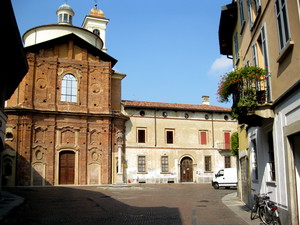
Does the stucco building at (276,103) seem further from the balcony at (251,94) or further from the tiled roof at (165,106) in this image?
the tiled roof at (165,106)

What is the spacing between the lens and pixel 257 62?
11320mm

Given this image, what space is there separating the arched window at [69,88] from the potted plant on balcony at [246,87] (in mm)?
26208

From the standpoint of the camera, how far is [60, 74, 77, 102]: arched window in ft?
114

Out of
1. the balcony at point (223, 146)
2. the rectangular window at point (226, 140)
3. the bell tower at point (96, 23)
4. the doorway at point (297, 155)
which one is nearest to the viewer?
the doorway at point (297, 155)

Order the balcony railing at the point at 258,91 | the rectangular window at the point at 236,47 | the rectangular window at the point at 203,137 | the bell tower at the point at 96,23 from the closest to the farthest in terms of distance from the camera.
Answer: the balcony railing at the point at 258,91 < the rectangular window at the point at 236,47 < the rectangular window at the point at 203,137 < the bell tower at the point at 96,23

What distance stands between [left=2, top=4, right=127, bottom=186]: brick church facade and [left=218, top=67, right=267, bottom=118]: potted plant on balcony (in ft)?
82.5

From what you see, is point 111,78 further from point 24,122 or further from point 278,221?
point 278,221

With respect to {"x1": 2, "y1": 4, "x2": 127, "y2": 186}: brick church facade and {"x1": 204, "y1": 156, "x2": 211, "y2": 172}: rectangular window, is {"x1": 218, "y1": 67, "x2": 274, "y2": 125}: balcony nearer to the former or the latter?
{"x1": 2, "y1": 4, "x2": 127, "y2": 186}: brick church facade

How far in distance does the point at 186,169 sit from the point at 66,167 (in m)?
14.4

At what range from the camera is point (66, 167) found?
109 ft

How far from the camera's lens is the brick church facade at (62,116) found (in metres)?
32.0

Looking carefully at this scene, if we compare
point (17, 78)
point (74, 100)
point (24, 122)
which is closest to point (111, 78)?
point (74, 100)

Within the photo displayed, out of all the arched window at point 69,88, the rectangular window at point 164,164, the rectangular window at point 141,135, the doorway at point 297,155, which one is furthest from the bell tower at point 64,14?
the doorway at point 297,155

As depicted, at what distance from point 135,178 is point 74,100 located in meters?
10.9
